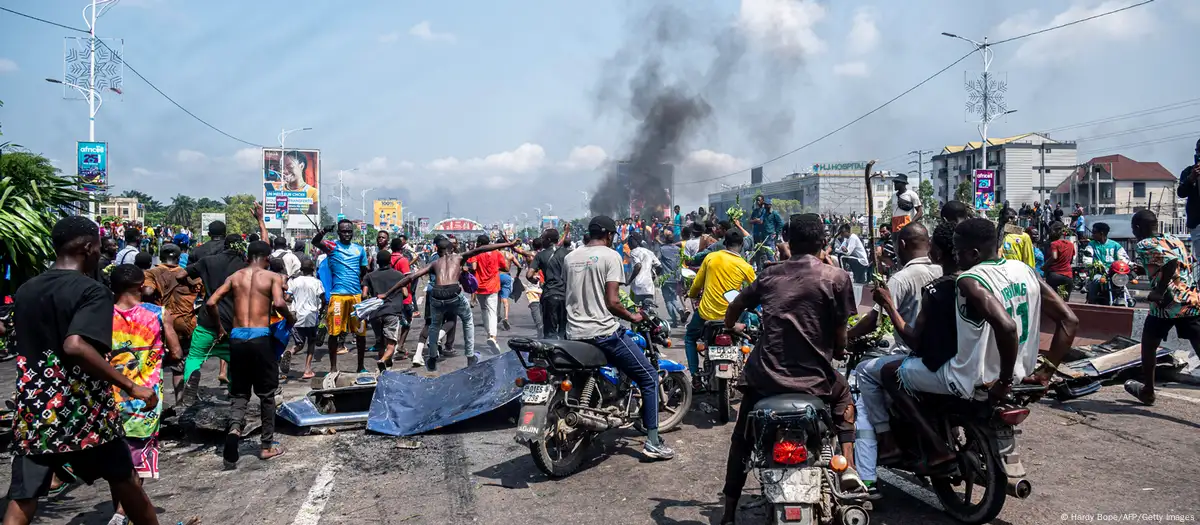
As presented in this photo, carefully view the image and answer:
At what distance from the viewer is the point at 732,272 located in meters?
7.34

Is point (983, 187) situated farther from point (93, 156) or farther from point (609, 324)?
point (93, 156)

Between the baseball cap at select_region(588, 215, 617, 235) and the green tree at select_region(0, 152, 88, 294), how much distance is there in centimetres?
401

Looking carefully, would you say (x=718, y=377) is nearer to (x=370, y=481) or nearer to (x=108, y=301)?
(x=370, y=481)

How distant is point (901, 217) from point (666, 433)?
3.99 metres

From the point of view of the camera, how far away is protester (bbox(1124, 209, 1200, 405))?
266 inches

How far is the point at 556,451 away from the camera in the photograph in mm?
5656

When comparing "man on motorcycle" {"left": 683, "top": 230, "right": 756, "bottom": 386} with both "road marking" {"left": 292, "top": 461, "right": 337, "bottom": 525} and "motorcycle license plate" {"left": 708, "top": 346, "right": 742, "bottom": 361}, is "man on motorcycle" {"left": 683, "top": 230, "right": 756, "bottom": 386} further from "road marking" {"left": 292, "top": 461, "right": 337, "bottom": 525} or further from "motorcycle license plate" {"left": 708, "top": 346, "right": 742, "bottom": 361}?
"road marking" {"left": 292, "top": 461, "right": 337, "bottom": 525}

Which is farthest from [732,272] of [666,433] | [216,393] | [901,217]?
[216,393]

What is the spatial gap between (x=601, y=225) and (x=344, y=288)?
5.04 meters

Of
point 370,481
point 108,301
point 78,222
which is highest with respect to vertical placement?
point 78,222

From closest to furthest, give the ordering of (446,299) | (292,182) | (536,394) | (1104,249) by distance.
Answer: (536,394)
(446,299)
(1104,249)
(292,182)

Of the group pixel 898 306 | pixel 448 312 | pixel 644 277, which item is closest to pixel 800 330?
pixel 898 306

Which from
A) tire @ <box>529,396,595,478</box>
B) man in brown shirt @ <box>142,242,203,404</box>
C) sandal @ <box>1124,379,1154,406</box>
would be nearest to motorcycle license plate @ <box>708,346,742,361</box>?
tire @ <box>529,396,595,478</box>

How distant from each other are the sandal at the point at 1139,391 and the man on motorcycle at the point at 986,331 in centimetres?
351
